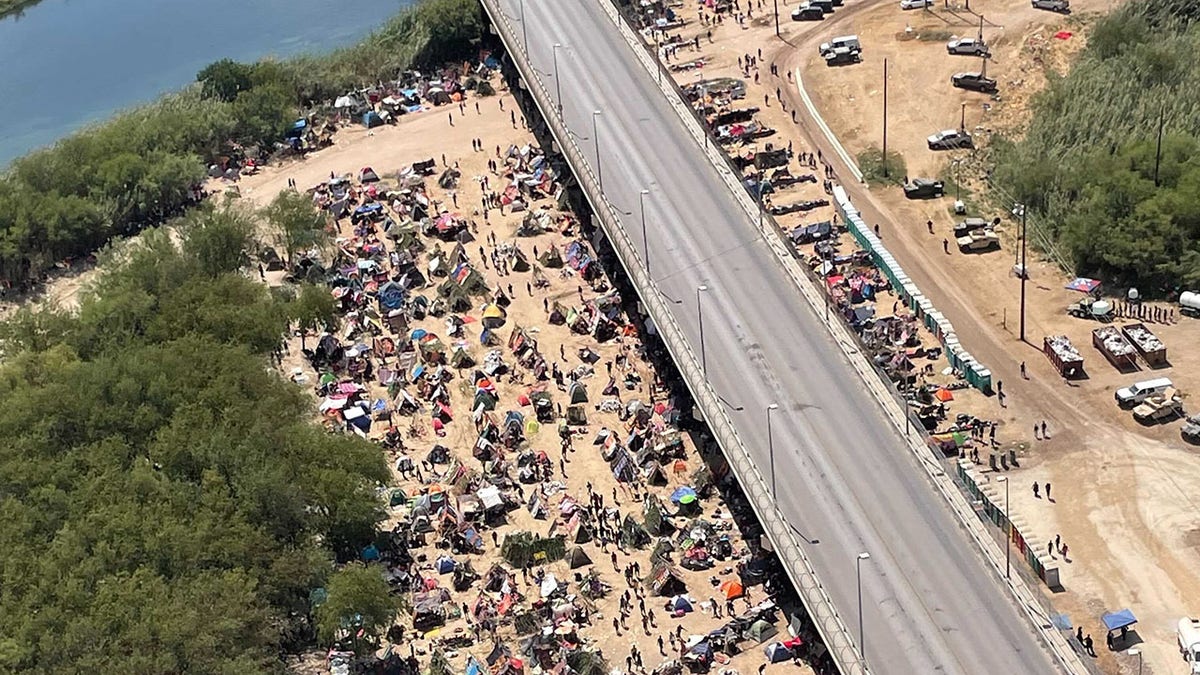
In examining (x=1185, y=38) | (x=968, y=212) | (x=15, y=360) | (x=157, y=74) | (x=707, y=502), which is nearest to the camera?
(x=707, y=502)

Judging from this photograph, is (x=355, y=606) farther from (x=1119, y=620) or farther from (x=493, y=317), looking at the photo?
(x=1119, y=620)

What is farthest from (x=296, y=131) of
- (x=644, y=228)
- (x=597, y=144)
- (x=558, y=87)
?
(x=644, y=228)

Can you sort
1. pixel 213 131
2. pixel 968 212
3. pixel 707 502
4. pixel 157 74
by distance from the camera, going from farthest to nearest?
pixel 157 74 < pixel 213 131 < pixel 968 212 < pixel 707 502

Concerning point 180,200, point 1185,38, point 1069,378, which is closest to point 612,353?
point 1069,378

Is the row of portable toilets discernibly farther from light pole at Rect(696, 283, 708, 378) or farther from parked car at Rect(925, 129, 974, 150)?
light pole at Rect(696, 283, 708, 378)

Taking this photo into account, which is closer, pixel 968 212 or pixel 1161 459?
pixel 1161 459

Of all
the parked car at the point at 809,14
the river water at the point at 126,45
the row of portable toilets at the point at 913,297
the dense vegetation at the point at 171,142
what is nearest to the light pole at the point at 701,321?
the row of portable toilets at the point at 913,297

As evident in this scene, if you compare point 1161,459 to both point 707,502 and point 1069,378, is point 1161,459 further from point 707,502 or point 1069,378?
point 707,502
